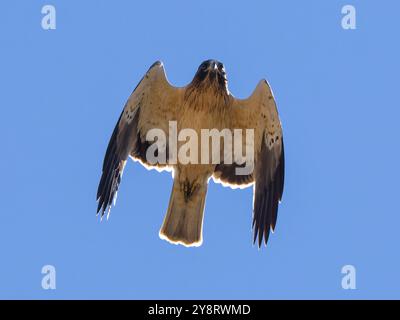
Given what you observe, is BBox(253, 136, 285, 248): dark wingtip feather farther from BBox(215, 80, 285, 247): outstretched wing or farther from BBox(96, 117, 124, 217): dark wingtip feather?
BBox(96, 117, 124, 217): dark wingtip feather

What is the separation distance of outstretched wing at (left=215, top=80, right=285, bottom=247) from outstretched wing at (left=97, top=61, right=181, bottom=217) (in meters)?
0.94

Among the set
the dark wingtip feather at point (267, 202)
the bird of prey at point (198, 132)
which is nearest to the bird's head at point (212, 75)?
the bird of prey at point (198, 132)

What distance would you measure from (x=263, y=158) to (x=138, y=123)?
1.78m

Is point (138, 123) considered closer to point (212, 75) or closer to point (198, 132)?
point (198, 132)

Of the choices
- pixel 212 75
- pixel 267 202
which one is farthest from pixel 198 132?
pixel 267 202

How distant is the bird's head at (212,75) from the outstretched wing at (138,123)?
38 cm

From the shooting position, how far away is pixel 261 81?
15.3m

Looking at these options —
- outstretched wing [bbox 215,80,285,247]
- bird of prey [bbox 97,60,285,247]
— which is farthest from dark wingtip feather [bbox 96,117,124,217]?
outstretched wing [bbox 215,80,285,247]

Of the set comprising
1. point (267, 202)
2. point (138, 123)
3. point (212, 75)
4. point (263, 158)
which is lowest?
point (267, 202)

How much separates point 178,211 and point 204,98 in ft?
5.08

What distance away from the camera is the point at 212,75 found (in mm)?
15414

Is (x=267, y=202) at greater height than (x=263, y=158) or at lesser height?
lesser

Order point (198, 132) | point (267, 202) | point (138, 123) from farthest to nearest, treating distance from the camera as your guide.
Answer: point (138, 123) < point (198, 132) < point (267, 202)

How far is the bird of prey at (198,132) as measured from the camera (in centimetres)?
1533
